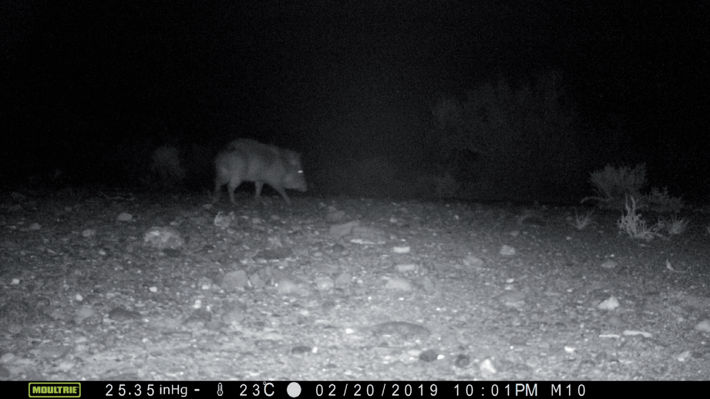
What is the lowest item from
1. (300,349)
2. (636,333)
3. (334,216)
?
(300,349)

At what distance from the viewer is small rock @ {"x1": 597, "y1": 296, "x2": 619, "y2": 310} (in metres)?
4.58

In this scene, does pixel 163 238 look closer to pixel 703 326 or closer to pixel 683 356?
pixel 683 356

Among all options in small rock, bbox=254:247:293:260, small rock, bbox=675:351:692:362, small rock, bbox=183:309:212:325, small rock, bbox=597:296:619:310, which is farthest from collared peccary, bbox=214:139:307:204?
small rock, bbox=675:351:692:362

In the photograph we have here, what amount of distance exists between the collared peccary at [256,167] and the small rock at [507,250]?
317 cm

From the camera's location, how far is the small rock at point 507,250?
5.86 meters

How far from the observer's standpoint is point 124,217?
20.4ft

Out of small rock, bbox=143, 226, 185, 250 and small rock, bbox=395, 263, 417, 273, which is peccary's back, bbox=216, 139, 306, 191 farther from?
small rock, bbox=395, 263, 417, 273

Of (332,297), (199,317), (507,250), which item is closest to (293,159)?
(507,250)

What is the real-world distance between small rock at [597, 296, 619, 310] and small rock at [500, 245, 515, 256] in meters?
1.30

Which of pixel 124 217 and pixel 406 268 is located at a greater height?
pixel 124 217

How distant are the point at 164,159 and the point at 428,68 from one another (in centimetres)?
2070

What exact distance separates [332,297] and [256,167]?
3.86m

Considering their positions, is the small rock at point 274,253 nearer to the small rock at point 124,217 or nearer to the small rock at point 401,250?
the small rock at point 401,250

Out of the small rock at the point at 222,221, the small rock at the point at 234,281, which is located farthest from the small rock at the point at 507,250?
the small rock at the point at 222,221
